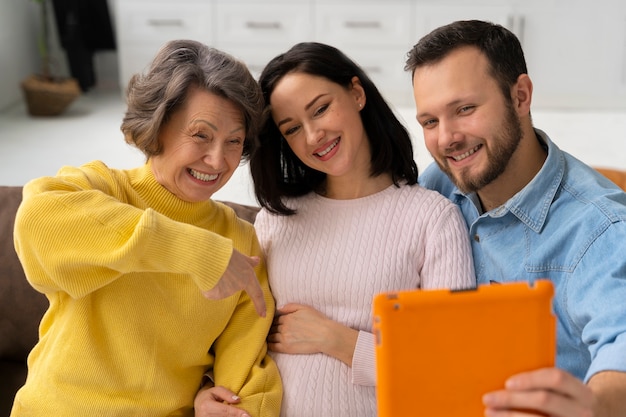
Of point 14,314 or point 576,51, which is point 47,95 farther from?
point 14,314

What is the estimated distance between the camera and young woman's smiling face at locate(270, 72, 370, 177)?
1581 millimetres

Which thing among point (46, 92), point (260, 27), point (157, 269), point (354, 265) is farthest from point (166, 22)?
point (157, 269)

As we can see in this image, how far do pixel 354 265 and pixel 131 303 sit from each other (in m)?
0.42

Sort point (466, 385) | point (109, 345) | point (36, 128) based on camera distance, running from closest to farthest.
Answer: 1. point (466, 385)
2. point (109, 345)
3. point (36, 128)

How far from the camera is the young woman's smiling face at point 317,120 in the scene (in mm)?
1581

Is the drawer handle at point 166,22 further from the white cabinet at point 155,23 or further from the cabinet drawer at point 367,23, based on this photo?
the cabinet drawer at point 367,23

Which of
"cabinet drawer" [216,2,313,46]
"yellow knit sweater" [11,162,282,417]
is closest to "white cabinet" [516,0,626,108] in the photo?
"cabinet drawer" [216,2,313,46]

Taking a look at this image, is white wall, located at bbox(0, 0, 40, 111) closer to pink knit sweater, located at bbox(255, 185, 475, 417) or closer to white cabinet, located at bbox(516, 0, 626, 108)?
white cabinet, located at bbox(516, 0, 626, 108)

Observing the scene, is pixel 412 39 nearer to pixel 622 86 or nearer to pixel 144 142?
pixel 622 86

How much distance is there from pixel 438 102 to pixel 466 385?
2.02 feet

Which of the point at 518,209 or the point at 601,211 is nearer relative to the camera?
the point at 601,211

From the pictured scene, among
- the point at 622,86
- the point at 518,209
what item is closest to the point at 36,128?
the point at 622,86

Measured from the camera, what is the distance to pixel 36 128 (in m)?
4.90

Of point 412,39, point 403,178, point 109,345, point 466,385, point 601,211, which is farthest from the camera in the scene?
point 412,39
